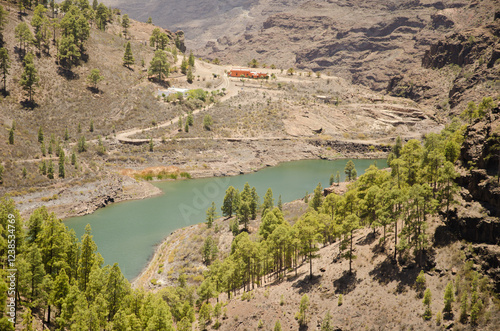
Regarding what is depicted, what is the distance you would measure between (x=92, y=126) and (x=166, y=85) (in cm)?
5115

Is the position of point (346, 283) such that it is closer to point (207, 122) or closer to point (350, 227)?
point (350, 227)

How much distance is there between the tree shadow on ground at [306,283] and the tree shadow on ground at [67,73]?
141603 millimetres

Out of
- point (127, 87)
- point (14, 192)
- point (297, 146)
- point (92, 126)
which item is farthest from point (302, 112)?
point (14, 192)

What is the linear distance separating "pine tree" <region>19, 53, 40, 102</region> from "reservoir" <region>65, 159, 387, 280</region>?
5640 cm

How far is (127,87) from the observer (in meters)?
174

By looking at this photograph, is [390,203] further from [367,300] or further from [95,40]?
[95,40]

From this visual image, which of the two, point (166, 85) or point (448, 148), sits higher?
point (166, 85)

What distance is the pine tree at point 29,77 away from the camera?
456 ft

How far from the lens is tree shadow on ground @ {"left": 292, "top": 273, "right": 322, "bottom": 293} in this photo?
51656 millimetres

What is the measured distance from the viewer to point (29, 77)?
14050 cm

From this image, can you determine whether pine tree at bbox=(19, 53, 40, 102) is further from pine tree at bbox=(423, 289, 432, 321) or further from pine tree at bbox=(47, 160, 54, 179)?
pine tree at bbox=(423, 289, 432, 321)

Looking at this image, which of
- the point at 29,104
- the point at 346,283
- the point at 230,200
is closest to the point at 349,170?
the point at 230,200

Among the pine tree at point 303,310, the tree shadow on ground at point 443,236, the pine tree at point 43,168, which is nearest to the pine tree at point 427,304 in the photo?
the tree shadow on ground at point 443,236

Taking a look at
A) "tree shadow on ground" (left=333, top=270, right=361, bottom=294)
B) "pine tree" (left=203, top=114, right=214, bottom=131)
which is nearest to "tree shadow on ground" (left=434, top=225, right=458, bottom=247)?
"tree shadow on ground" (left=333, top=270, right=361, bottom=294)
